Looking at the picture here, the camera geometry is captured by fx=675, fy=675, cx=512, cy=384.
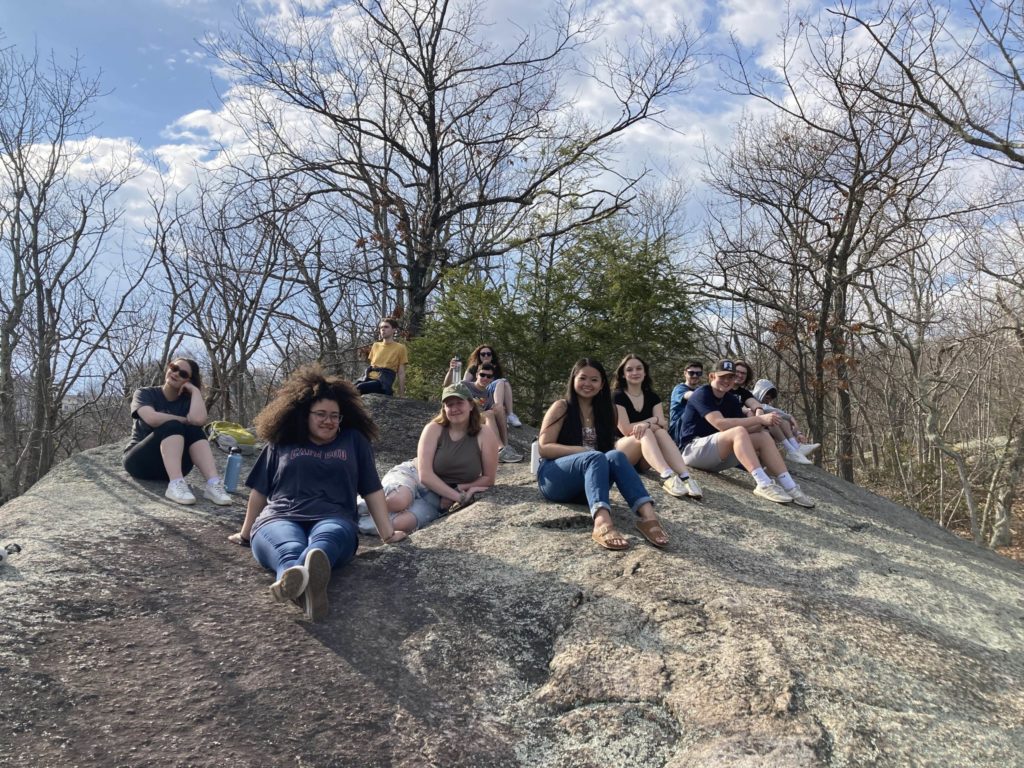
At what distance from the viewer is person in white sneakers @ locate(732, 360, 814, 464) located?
21.8 ft

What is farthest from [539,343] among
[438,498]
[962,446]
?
[962,446]

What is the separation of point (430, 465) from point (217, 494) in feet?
6.39

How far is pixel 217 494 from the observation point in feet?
18.2

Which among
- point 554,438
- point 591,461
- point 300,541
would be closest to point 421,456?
point 554,438

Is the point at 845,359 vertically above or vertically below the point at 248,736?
above

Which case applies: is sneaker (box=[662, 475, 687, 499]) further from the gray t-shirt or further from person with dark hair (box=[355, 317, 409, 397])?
person with dark hair (box=[355, 317, 409, 397])

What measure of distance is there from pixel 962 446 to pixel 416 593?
17631 millimetres

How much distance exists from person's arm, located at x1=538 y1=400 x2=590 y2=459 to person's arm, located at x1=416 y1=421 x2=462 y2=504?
0.76 meters

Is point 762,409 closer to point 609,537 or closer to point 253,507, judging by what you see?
point 609,537

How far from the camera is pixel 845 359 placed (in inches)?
482

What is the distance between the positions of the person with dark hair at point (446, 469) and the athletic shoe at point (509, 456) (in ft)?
5.99

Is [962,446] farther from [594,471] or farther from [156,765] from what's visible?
[156,765]

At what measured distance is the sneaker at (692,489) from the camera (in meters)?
4.96

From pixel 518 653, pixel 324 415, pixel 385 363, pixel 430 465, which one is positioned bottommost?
pixel 518 653
